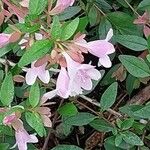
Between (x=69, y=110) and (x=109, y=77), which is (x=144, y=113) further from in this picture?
(x=109, y=77)

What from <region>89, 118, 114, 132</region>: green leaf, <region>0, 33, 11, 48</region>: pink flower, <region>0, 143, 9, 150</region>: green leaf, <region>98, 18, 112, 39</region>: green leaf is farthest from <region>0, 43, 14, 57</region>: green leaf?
<region>98, 18, 112, 39</region>: green leaf

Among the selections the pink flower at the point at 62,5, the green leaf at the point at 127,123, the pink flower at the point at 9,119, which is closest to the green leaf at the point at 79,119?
the green leaf at the point at 127,123

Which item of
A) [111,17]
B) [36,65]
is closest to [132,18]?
[111,17]

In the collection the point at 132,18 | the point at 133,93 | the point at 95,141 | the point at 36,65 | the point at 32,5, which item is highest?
the point at 32,5

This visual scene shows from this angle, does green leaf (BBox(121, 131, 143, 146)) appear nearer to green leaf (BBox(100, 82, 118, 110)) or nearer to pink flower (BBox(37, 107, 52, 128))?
green leaf (BBox(100, 82, 118, 110))

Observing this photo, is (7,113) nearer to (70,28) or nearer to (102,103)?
(70,28)

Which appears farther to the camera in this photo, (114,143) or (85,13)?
(85,13)
